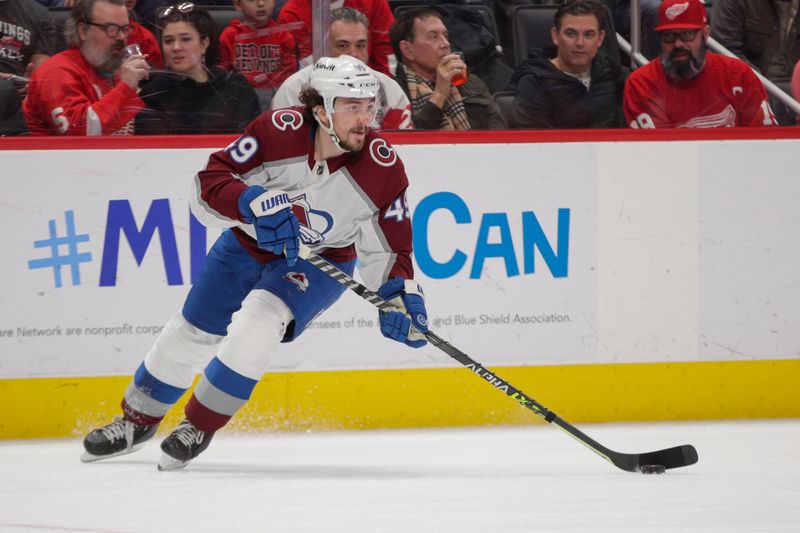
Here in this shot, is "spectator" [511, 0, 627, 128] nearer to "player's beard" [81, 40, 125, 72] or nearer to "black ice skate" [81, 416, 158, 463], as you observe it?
"player's beard" [81, 40, 125, 72]

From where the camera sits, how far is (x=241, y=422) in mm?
4309

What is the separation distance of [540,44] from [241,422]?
1.71 metres

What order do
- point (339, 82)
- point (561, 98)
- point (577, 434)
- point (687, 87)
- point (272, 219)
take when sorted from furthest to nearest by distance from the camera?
point (687, 87) → point (561, 98) → point (577, 434) → point (339, 82) → point (272, 219)

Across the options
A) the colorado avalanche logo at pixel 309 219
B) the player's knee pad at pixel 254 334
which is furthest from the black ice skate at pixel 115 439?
the colorado avalanche logo at pixel 309 219

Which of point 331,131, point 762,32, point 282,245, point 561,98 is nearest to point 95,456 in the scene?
point 282,245

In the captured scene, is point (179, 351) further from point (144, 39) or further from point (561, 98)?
point (561, 98)

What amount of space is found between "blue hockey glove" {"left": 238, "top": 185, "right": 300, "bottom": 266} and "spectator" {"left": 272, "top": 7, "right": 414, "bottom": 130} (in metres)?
1.02

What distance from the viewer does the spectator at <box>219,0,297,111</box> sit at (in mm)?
4227

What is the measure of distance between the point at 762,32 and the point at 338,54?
1.66 m

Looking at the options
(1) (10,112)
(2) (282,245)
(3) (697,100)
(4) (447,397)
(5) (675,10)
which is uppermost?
(5) (675,10)

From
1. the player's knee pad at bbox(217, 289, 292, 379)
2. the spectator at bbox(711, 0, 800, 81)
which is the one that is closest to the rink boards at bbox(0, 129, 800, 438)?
the spectator at bbox(711, 0, 800, 81)

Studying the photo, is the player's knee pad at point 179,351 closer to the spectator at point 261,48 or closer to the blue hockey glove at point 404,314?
the blue hockey glove at point 404,314

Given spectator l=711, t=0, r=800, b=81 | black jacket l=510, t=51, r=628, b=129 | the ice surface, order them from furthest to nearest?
spectator l=711, t=0, r=800, b=81 → black jacket l=510, t=51, r=628, b=129 → the ice surface

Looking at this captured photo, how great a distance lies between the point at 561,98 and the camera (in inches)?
175
